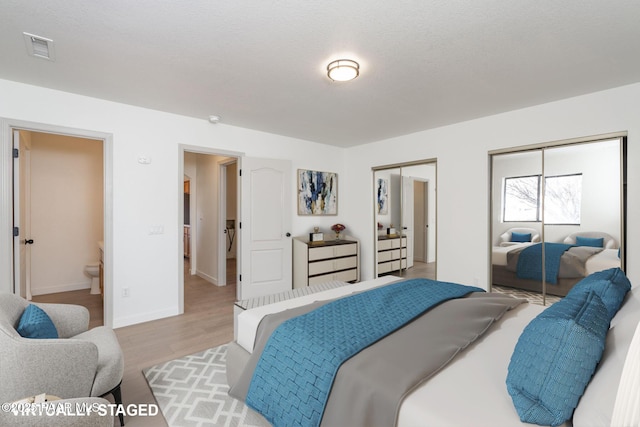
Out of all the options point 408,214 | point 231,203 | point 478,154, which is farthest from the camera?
point 231,203

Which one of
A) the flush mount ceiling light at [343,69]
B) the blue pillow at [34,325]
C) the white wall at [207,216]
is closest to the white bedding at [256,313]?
the blue pillow at [34,325]

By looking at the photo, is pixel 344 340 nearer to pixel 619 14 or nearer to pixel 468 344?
pixel 468 344

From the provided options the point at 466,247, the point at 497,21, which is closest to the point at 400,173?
the point at 466,247

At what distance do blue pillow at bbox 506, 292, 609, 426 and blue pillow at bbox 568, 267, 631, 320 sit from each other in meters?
0.52

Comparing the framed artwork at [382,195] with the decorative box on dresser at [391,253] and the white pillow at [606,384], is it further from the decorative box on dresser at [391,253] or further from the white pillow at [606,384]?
the white pillow at [606,384]

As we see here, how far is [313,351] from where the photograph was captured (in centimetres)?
147

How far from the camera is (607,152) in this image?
2988 mm

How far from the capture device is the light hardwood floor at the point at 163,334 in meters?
2.19

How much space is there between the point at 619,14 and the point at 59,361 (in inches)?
140

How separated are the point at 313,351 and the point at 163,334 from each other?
2.36 m

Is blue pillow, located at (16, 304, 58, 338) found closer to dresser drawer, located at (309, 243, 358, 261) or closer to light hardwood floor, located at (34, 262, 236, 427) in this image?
light hardwood floor, located at (34, 262, 236, 427)

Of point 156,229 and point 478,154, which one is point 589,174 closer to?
point 478,154

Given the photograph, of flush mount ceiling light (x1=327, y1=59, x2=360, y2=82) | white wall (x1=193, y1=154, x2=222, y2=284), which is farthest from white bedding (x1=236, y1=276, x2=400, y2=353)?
white wall (x1=193, y1=154, x2=222, y2=284)

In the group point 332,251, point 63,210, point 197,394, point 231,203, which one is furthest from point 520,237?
point 231,203
